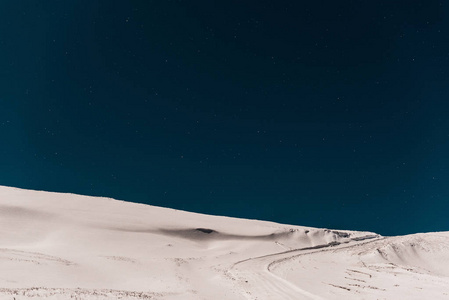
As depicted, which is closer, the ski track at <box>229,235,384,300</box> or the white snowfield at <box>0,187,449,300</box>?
the ski track at <box>229,235,384,300</box>

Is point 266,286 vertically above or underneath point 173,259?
underneath

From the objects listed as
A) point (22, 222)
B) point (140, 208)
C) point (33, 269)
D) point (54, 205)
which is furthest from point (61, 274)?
point (140, 208)

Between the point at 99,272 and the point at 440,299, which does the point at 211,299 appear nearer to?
the point at 99,272

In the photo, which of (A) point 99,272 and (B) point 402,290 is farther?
(A) point 99,272

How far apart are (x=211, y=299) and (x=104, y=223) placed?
19371mm

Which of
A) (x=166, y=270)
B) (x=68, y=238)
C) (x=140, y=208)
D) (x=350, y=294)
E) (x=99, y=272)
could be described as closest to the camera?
(x=350, y=294)

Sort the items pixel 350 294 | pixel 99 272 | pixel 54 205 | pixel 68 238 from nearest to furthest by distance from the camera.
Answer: pixel 350 294 < pixel 99 272 < pixel 68 238 < pixel 54 205

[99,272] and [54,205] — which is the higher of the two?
[54,205]

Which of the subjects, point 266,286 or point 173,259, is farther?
point 173,259

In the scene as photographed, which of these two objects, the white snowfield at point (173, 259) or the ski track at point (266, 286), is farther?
the white snowfield at point (173, 259)

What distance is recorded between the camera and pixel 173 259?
1958 centimetres

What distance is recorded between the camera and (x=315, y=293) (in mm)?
10641

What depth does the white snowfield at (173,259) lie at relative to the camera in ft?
33.4

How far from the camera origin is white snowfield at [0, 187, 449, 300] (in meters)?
10.2
